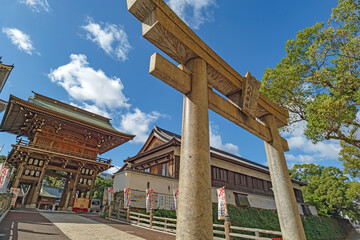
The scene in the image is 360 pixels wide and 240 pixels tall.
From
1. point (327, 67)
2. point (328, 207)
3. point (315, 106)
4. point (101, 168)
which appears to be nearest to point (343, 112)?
point (315, 106)

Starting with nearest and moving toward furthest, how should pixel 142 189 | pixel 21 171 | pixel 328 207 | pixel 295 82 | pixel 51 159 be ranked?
pixel 295 82 → pixel 142 189 → pixel 21 171 → pixel 51 159 → pixel 328 207

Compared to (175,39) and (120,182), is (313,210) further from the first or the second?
(175,39)

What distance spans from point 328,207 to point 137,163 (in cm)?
2630

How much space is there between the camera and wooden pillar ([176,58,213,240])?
6.51 ft

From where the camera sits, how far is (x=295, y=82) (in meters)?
9.38

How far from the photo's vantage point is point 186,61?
10.8 feet

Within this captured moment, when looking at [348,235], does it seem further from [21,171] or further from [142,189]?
[21,171]

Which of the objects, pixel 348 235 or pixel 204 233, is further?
pixel 348 235

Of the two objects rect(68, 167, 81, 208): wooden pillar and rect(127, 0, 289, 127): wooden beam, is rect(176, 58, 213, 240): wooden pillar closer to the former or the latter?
rect(127, 0, 289, 127): wooden beam

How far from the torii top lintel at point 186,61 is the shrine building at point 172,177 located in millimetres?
11159

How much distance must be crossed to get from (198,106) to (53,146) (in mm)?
18765

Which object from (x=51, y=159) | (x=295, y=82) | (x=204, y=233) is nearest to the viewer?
(x=204, y=233)

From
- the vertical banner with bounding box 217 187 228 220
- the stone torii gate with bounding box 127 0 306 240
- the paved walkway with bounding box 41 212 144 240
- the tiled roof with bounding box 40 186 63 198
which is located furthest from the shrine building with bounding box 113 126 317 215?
the tiled roof with bounding box 40 186 63 198

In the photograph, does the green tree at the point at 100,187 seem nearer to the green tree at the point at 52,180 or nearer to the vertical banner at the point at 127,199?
the green tree at the point at 52,180
